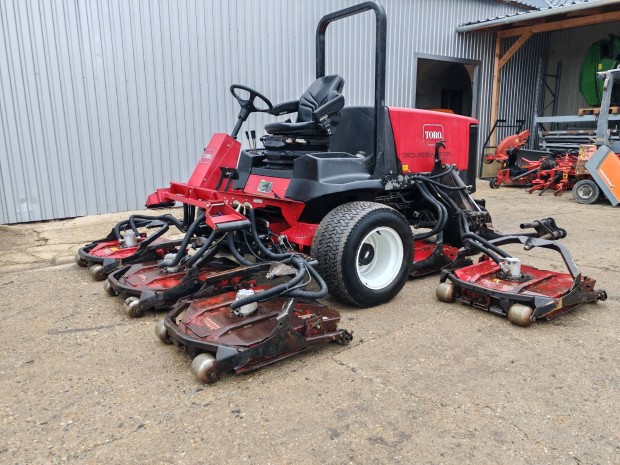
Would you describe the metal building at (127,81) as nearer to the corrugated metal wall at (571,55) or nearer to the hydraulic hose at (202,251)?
the hydraulic hose at (202,251)

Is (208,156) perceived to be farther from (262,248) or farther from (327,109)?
(262,248)

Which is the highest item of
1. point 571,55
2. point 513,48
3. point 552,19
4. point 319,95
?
point 552,19

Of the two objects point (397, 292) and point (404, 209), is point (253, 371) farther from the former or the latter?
point (404, 209)

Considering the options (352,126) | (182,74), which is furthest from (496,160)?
(352,126)

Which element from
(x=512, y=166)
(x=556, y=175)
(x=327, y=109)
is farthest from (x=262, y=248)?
(x=512, y=166)

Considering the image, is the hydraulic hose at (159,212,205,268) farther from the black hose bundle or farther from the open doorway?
the open doorway

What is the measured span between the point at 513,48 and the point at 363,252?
1016cm

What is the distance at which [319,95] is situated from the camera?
13.5 ft

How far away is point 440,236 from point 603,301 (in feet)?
4.18

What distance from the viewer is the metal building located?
21.0 ft

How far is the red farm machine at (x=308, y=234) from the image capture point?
271 cm

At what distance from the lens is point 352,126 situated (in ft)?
13.5

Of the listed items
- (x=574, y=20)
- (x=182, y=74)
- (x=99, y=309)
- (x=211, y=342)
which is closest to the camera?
(x=211, y=342)

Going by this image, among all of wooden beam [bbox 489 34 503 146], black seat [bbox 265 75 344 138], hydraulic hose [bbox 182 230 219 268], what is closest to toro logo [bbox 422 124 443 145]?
black seat [bbox 265 75 344 138]
